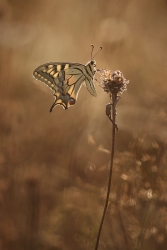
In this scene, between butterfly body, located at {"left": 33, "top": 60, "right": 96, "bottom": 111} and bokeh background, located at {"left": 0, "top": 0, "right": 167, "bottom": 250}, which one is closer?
butterfly body, located at {"left": 33, "top": 60, "right": 96, "bottom": 111}

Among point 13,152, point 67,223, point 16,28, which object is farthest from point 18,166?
point 16,28

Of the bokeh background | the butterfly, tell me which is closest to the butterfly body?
the butterfly

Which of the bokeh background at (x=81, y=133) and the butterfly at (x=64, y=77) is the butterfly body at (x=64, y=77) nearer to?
the butterfly at (x=64, y=77)

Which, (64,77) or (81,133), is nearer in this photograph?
(64,77)

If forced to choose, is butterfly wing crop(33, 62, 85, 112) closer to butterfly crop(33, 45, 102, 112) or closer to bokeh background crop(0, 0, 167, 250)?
butterfly crop(33, 45, 102, 112)

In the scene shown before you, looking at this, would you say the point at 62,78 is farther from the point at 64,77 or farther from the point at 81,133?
the point at 81,133

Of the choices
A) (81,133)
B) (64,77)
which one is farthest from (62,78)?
(81,133)

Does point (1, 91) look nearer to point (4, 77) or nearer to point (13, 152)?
point (4, 77)
